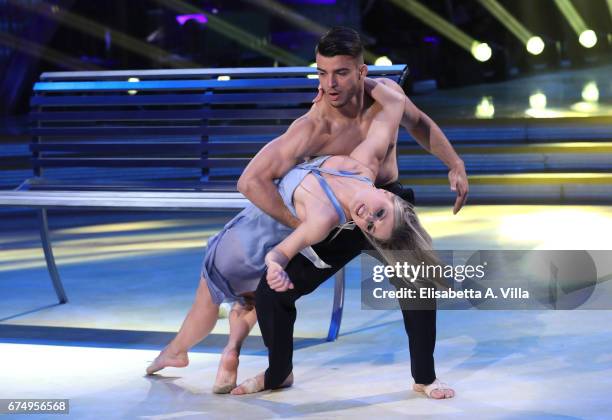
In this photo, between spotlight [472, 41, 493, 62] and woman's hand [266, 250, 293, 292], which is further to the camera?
spotlight [472, 41, 493, 62]

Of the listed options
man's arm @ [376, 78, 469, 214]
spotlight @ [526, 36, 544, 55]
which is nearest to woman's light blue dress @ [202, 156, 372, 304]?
man's arm @ [376, 78, 469, 214]

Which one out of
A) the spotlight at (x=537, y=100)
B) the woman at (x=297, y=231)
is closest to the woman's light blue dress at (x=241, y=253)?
the woman at (x=297, y=231)

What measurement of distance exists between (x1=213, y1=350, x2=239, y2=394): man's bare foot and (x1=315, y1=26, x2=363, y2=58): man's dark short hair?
3.50ft

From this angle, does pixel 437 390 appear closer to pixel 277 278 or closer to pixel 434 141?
pixel 277 278

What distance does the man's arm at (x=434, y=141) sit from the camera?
13.1 ft

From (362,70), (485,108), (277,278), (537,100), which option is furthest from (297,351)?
(537,100)

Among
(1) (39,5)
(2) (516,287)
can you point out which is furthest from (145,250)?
(1) (39,5)

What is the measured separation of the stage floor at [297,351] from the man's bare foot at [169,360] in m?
0.04

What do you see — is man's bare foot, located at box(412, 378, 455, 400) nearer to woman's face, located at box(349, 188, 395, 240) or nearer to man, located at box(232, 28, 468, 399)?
man, located at box(232, 28, 468, 399)

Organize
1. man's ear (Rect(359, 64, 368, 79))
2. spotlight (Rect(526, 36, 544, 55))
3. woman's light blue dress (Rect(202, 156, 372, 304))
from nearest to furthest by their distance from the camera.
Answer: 1. man's ear (Rect(359, 64, 368, 79))
2. woman's light blue dress (Rect(202, 156, 372, 304))
3. spotlight (Rect(526, 36, 544, 55))

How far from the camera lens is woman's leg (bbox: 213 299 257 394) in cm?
397

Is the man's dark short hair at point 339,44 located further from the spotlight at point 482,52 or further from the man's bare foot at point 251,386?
the spotlight at point 482,52

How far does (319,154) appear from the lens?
3.84 meters

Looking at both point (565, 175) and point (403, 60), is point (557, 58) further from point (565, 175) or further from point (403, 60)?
point (565, 175)
